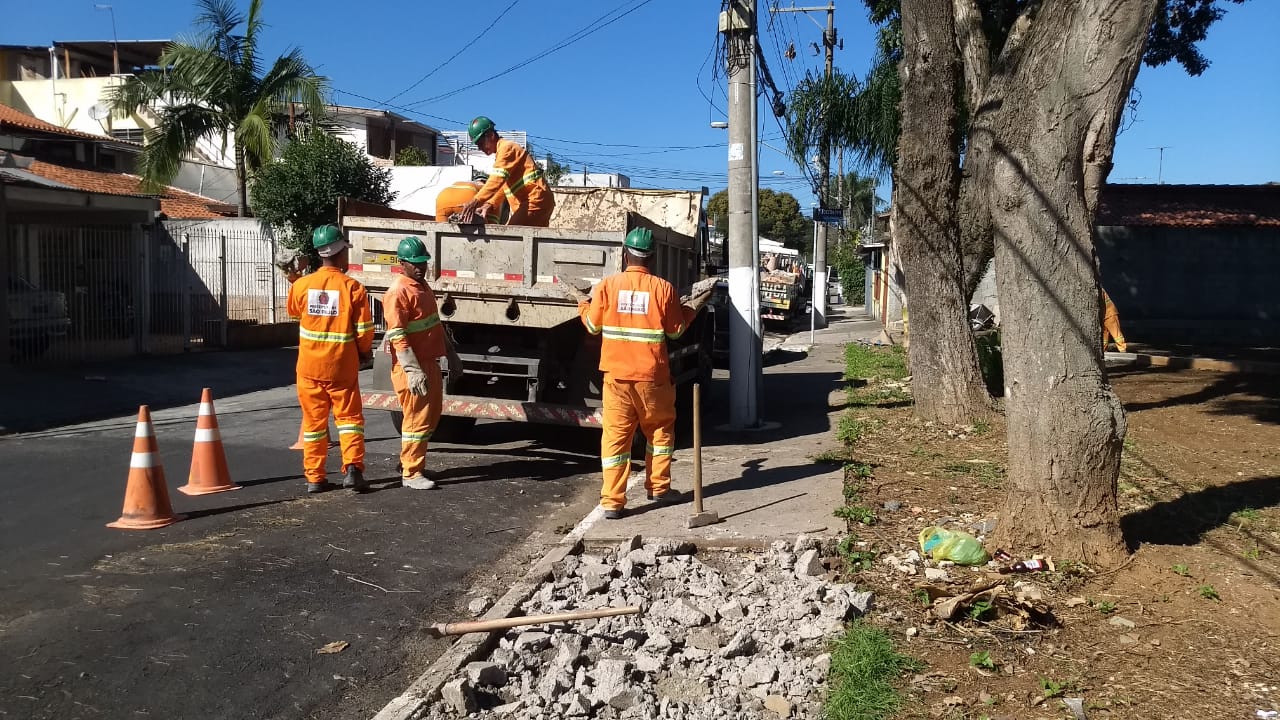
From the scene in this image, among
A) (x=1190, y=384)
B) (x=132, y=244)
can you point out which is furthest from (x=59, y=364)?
(x=1190, y=384)

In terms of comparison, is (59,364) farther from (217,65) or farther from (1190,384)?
(1190,384)

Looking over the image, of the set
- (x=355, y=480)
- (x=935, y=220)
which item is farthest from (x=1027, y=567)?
(x=935, y=220)

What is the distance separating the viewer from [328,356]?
679 centimetres

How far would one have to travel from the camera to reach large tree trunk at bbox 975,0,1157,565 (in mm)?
4922

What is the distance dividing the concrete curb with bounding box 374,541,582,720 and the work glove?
6.22ft

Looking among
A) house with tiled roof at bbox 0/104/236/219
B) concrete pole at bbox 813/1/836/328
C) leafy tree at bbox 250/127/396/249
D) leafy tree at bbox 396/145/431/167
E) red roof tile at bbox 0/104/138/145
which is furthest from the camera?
leafy tree at bbox 396/145/431/167

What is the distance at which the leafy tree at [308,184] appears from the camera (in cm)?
2069

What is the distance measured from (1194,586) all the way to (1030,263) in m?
1.72

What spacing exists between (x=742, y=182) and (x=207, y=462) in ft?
17.5

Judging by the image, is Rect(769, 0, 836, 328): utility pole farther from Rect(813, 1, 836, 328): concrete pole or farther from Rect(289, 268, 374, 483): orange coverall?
Rect(289, 268, 374, 483): orange coverall

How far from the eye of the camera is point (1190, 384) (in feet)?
44.9

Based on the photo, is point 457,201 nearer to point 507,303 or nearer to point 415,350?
point 507,303

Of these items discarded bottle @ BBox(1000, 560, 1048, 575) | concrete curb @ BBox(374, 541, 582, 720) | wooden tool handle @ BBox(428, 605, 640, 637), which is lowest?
concrete curb @ BBox(374, 541, 582, 720)

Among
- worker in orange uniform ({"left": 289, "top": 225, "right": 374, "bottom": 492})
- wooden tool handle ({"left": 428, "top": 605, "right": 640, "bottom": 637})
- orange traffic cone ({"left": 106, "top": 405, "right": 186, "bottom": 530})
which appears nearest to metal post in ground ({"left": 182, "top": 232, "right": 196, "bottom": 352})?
worker in orange uniform ({"left": 289, "top": 225, "right": 374, "bottom": 492})
